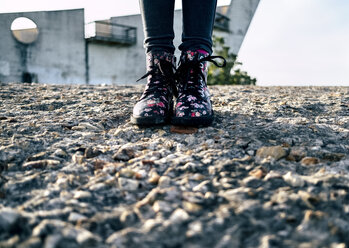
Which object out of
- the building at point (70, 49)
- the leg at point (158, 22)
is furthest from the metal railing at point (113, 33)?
the leg at point (158, 22)

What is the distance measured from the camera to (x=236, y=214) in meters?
0.71

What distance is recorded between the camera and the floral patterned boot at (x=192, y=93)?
1372 millimetres

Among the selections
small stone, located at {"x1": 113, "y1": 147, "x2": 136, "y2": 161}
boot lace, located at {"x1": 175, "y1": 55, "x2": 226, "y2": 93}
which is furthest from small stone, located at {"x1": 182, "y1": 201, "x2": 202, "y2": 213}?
boot lace, located at {"x1": 175, "y1": 55, "x2": 226, "y2": 93}

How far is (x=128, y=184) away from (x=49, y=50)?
432 inches

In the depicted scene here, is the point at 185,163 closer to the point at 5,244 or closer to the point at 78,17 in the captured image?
the point at 5,244

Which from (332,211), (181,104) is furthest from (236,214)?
(181,104)

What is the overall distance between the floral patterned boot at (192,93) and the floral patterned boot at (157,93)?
6cm

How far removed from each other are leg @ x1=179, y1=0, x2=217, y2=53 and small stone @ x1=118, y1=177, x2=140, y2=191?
2.86 feet

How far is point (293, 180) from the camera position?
33.8 inches

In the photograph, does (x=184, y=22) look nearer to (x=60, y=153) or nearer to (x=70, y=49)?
(x=60, y=153)

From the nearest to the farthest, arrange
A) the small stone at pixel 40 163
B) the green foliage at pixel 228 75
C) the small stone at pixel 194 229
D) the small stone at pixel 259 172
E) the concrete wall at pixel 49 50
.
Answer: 1. the small stone at pixel 194 229
2. the small stone at pixel 259 172
3. the small stone at pixel 40 163
4. the concrete wall at pixel 49 50
5. the green foliage at pixel 228 75

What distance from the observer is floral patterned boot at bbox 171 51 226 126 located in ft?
4.50

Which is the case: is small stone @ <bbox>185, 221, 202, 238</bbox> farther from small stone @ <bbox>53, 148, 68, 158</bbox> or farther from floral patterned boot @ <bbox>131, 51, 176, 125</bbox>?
floral patterned boot @ <bbox>131, 51, 176, 125</bbox>

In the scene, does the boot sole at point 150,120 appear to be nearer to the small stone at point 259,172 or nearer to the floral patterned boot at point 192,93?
the floral patterned boot at point 192,93
